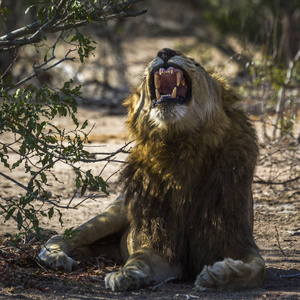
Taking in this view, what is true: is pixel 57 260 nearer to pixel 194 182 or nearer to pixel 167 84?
A: pixel 194 182

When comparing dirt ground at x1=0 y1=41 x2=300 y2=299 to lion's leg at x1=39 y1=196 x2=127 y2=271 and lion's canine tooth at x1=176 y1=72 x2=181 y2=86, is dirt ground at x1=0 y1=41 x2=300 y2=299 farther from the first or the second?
lion's canine tooth at x1=176 y1=72 x2=181 y2=86

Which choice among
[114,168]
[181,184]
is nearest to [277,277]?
[181,184]

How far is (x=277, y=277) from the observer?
14.1 ft

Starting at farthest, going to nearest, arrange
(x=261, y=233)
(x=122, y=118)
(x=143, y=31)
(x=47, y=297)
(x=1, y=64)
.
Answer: (x=143, y=31) < (x=1, y=64) < (x=122, y=118) < (x=261, y=233) < (x=47, y=297)

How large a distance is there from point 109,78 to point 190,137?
10.0 m

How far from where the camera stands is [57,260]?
14.1ft

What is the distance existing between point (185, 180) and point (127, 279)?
774 millimetres

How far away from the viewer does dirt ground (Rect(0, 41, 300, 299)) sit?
3.74 metres

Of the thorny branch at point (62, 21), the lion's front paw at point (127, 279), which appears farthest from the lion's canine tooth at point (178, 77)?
the lion's front paw at point (127, 279)

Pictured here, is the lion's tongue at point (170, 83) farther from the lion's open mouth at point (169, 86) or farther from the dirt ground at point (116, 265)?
the dirt ground at point (116, 265)

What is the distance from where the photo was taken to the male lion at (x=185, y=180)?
4.03 meters

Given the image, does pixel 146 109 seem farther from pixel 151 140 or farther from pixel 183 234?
pixel 183 234

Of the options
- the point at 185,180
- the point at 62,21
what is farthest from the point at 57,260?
the point at 62,21

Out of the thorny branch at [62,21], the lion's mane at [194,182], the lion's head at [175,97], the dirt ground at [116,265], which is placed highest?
the thorny branch at [62,21]
